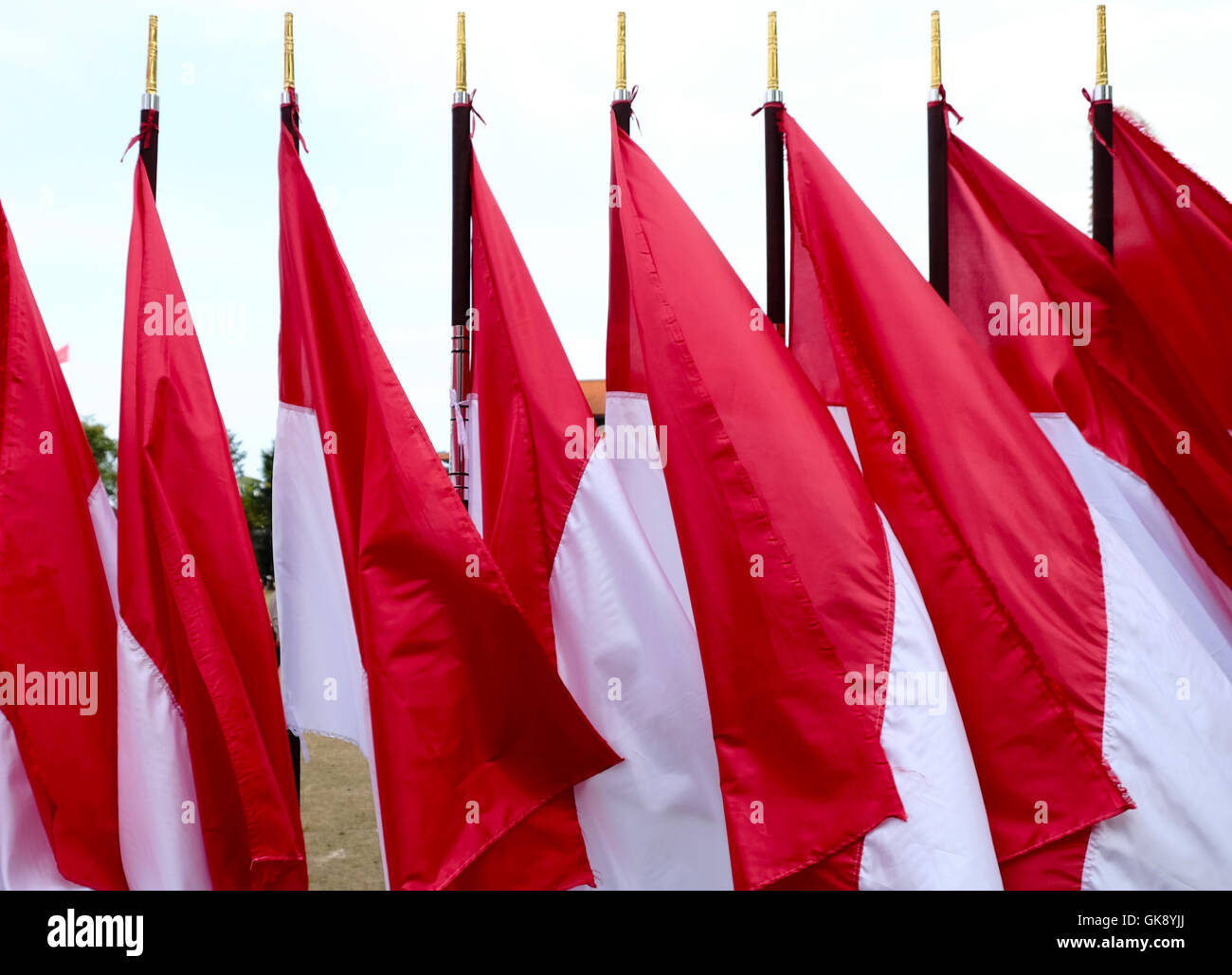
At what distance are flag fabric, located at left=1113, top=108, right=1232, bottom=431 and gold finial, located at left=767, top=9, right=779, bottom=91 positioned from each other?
1654 mm

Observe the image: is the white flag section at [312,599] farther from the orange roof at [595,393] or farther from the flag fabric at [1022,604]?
the orange roof at [595,393]

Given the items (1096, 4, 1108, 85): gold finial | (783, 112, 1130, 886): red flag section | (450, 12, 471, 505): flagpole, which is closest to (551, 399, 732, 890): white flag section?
(450, 12, 471, 505): flagpole

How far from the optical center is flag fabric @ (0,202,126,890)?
14.1ft

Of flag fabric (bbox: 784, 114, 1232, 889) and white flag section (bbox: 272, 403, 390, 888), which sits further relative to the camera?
white flag section (bbox: 272, 403, 390, 888)

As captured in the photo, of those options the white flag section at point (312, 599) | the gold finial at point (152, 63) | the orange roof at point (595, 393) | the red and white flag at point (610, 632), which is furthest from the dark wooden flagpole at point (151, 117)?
the orange roof at point (595, 393)

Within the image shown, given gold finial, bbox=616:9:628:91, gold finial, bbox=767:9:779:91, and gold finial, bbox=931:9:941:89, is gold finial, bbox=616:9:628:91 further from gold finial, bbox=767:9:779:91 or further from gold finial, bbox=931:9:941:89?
gold finial, bbox=931:9:941:89

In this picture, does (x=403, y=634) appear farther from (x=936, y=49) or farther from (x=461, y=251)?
(x=936, y=49)

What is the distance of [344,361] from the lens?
4.87 meters

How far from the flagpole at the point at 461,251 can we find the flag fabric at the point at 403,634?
0.40 metres

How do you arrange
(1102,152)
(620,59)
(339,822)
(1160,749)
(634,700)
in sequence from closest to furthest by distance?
(1160,749), (634,700), (620,59), (1102,152), (339,822)

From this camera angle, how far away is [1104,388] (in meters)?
5.30

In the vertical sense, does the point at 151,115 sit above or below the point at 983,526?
above

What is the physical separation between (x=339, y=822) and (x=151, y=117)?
19.7 ft

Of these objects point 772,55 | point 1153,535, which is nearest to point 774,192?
point 772,55
